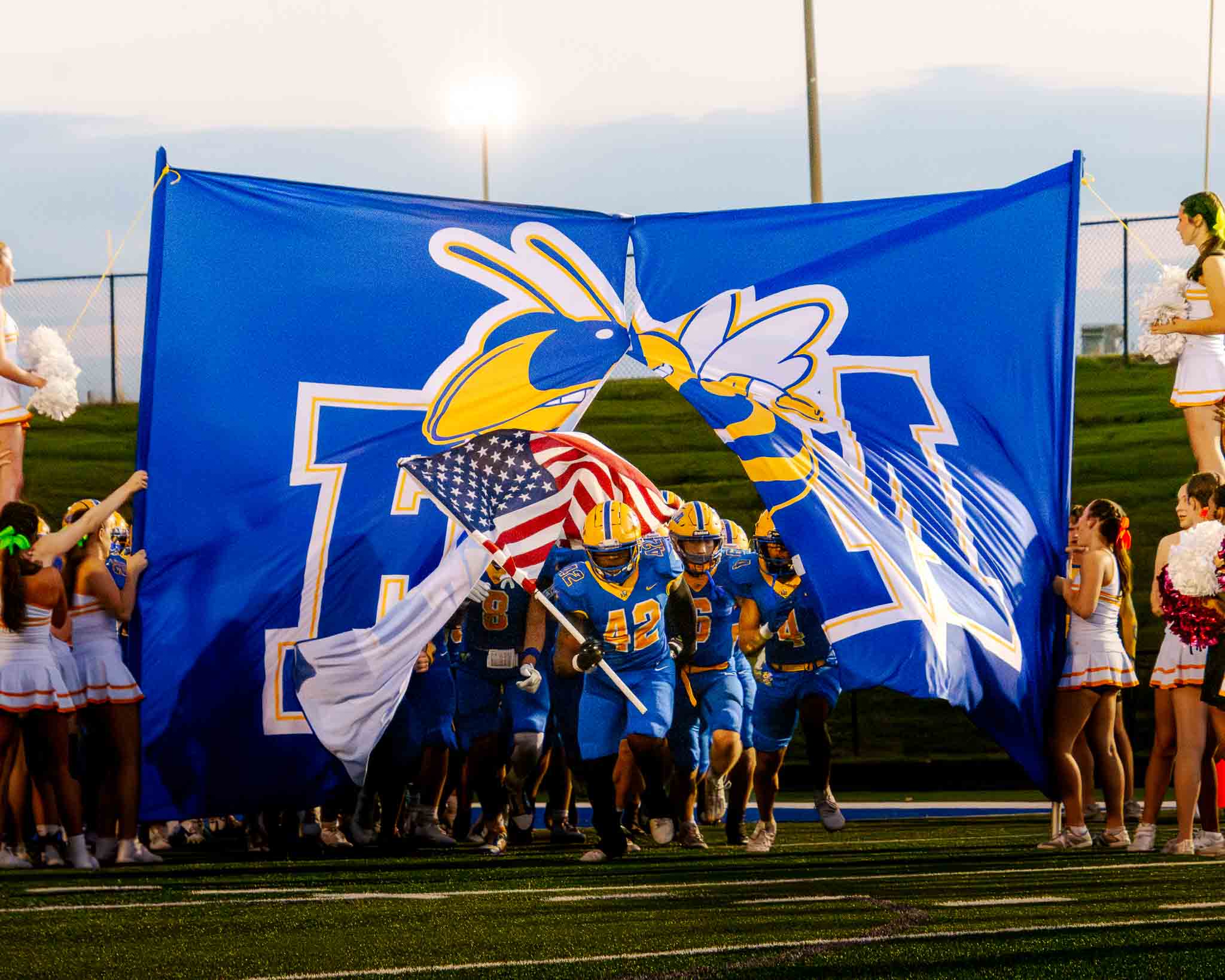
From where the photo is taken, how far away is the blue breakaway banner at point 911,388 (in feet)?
29.1

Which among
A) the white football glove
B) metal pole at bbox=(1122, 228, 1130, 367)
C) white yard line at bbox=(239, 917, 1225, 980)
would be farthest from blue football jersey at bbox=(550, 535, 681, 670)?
metal pole at bbox=(1122, 228, 1130, 367)

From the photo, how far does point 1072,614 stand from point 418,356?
3.78 metres

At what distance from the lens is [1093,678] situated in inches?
359

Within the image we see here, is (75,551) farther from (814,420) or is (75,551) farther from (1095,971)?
(1095,971)

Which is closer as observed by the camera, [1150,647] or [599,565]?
[599,565]

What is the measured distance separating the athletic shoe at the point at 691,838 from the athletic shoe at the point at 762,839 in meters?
0.28

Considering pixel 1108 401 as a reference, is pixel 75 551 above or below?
below

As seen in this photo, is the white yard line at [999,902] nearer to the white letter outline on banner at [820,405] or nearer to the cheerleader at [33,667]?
the white letter outline on banner at [820,405]

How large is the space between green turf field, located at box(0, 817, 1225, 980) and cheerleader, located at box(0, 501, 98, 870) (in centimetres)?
40

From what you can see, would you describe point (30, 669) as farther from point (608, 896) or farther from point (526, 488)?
point (608, 896)

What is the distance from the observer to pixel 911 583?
8734 millimetres

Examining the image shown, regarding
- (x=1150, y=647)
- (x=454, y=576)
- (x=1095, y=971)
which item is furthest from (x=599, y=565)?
(x=1150, y=647)

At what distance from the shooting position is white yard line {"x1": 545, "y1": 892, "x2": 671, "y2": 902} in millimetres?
6797

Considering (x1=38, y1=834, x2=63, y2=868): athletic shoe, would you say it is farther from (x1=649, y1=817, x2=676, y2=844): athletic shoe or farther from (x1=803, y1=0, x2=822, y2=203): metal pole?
(x1=803, y1=0, x2=822, y2=203): metal pole
